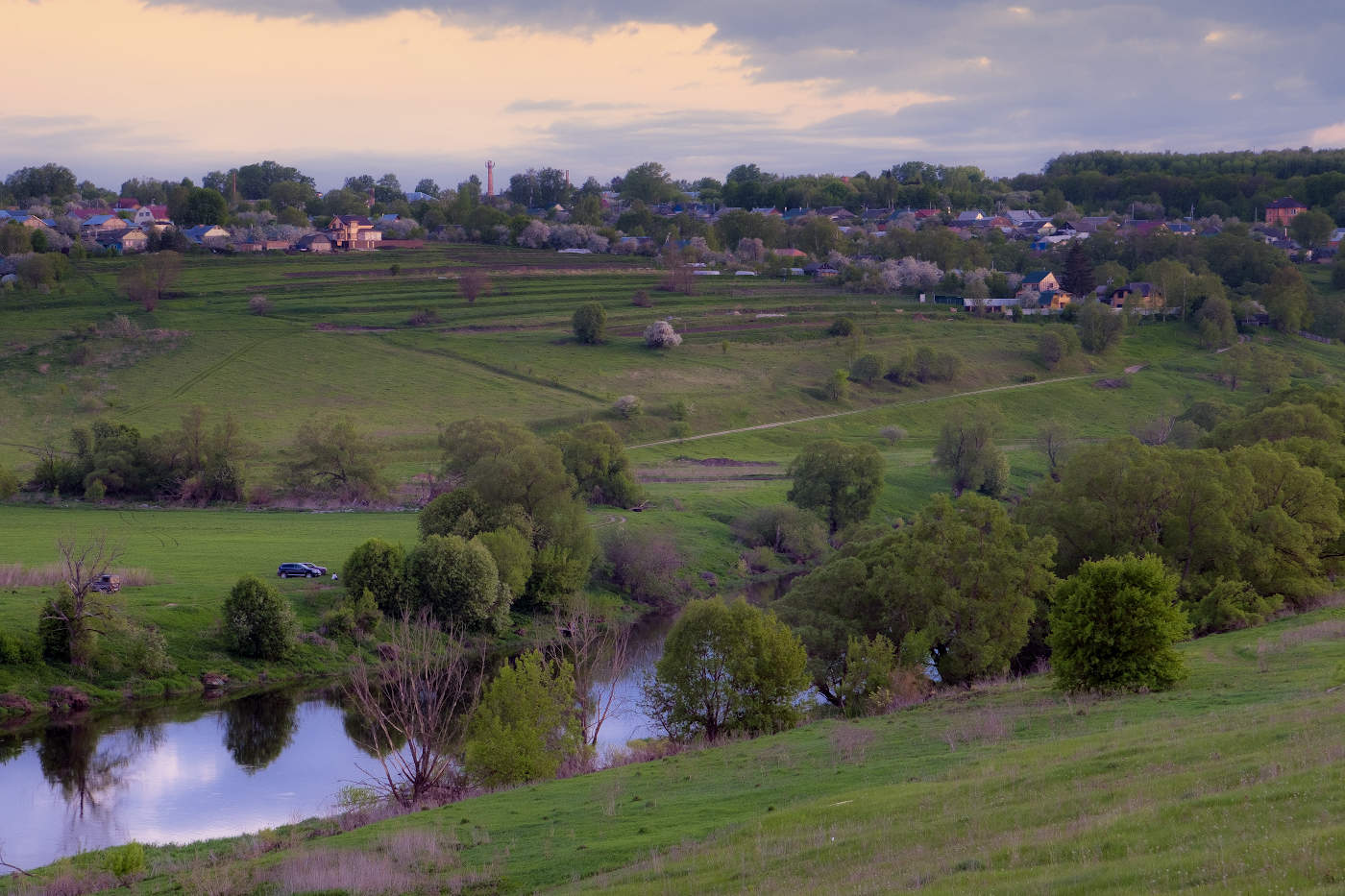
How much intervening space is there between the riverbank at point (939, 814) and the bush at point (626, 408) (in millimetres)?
68883

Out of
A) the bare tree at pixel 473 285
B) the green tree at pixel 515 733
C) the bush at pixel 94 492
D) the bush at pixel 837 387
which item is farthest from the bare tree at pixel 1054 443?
the green tree at pixel 515 733

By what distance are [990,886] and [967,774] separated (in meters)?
9.59

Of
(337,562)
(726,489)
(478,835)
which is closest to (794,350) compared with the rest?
(726,489)

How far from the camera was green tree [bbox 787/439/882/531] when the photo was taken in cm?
8188

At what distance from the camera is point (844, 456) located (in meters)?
81.9

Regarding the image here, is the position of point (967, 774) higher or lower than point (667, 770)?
higher

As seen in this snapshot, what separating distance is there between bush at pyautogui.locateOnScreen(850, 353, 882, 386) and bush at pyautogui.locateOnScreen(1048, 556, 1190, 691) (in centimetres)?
8731

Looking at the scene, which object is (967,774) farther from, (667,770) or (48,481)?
(48,481)

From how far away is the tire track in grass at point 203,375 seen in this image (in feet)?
325

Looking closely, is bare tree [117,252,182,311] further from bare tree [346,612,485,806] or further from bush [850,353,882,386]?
bare tree [346,612,485,806]

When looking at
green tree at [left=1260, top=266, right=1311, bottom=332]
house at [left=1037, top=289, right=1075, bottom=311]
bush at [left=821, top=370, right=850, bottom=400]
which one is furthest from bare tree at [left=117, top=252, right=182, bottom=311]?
green tree at [left=1260, top=266, right=1311, bottom=332]

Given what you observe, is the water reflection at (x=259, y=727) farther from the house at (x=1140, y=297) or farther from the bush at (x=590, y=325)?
the house at (x=1140, y=297)

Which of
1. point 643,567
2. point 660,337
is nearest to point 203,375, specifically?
point 660,337

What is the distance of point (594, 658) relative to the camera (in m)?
51.5
